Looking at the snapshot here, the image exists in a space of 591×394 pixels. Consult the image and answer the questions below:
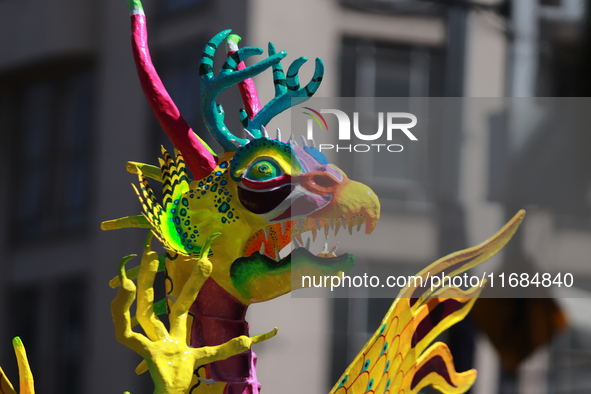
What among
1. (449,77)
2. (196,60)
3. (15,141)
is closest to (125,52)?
(196,60)

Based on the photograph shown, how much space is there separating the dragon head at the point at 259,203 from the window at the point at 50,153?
10.5 ft

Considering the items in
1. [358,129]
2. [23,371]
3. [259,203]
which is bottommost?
[23,371]

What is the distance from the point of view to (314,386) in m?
2.97

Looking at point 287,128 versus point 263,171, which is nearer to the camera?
point 263,171

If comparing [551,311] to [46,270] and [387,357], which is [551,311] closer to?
[387,357]

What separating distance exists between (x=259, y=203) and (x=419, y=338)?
0.41 metres

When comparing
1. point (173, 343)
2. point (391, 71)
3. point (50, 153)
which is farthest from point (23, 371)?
point (50, 153)

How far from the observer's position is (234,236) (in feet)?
3.77

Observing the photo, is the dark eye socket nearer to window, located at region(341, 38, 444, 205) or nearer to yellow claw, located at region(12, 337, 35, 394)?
yellow claw, located at region(12, 337, 35, 394)

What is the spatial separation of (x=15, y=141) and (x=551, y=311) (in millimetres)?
3453

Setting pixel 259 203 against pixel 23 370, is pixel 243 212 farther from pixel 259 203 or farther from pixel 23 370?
pixel 23 370

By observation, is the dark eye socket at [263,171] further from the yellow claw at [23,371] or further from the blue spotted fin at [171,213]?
the yellow claw at [23,371]

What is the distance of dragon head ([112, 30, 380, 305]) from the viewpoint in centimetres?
111

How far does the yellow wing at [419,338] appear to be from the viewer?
117 centimetres
